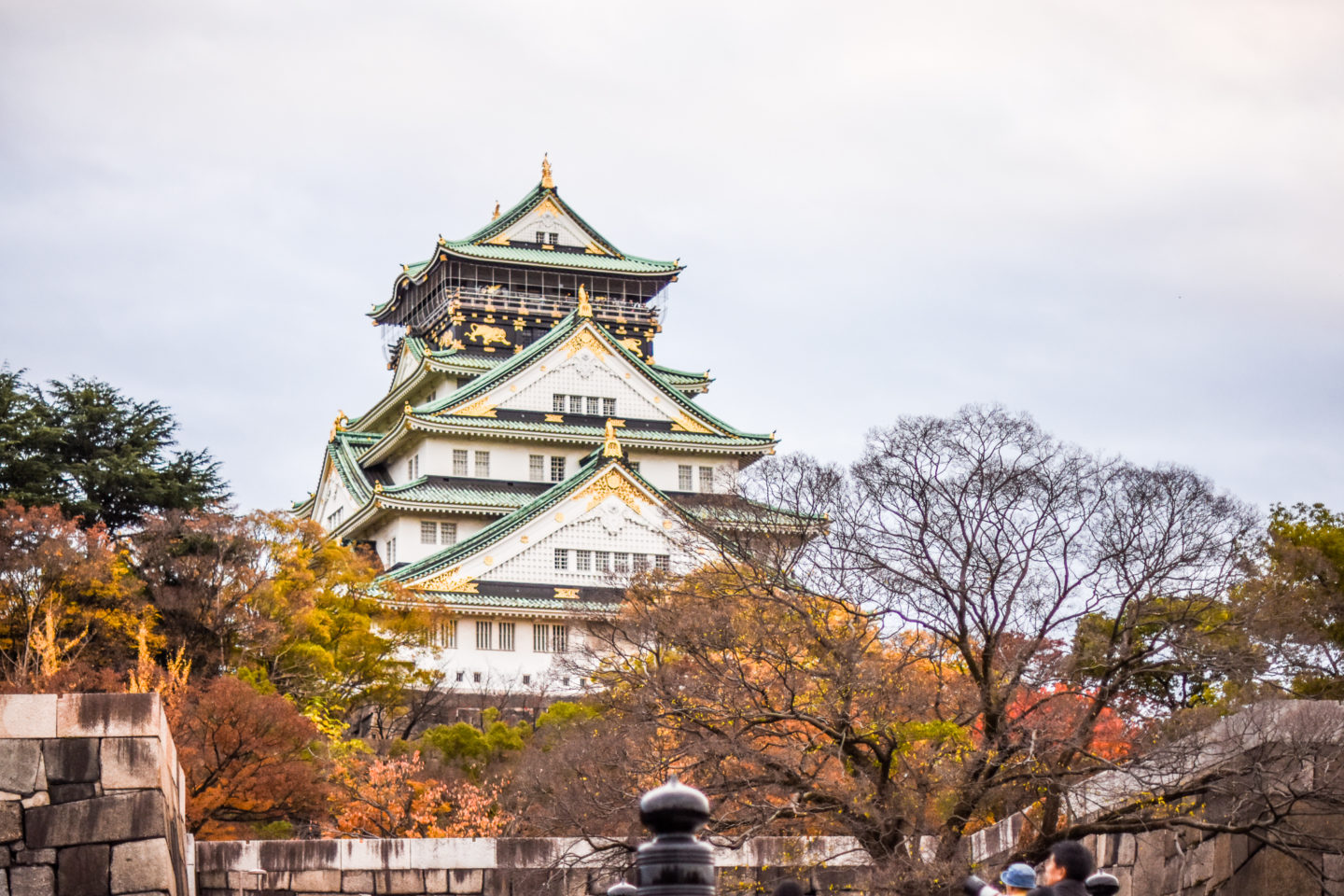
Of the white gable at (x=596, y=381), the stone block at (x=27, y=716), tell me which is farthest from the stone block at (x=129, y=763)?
the white gable at (x=596, y=381)

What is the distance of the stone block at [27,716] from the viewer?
14.2 meters

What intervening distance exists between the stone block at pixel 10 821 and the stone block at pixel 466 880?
16.8 ft

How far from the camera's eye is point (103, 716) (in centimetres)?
1434

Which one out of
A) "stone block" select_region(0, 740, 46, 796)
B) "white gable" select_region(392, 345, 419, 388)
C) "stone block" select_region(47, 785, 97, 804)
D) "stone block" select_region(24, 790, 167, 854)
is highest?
"white gable" select_region(392, 345, 419, 388)

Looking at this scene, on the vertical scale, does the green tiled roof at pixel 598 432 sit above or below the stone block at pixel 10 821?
above

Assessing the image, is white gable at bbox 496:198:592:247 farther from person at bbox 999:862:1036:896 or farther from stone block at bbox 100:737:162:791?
person at bbox 999:862:1036:896

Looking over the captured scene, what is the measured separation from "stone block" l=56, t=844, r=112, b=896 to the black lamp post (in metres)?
8.86

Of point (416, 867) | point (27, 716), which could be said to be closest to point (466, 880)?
point (416, 867)

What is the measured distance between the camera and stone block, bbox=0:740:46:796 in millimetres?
14188

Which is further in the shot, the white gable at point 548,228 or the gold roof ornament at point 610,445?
the white gable at point 548,228

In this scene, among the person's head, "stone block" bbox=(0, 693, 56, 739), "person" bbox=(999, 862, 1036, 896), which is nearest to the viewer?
the person's head

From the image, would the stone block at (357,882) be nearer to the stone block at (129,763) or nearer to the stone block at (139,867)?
the stone block at (139,867)

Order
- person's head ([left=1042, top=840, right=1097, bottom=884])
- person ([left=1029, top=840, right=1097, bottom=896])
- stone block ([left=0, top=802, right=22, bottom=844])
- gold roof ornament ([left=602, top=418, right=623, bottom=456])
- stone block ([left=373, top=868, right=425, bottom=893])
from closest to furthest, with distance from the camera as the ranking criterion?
person ([left=1029, top=840, right=1097, bottom=896]) < person's head ([left=1042, top=840, right=1097, bottom=884]) < stone block ([left=0, top=802, right=22, bottom=844]) < stone block ([left=373, top=868, right=425, bottom=893]) < gold roof ornament ([left=602, top=418, right=623, bottom=456])

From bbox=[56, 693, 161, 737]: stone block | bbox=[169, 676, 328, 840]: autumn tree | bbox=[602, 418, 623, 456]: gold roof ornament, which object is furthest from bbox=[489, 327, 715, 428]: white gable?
bbox=[56, 693, 161, 737]: stone block
